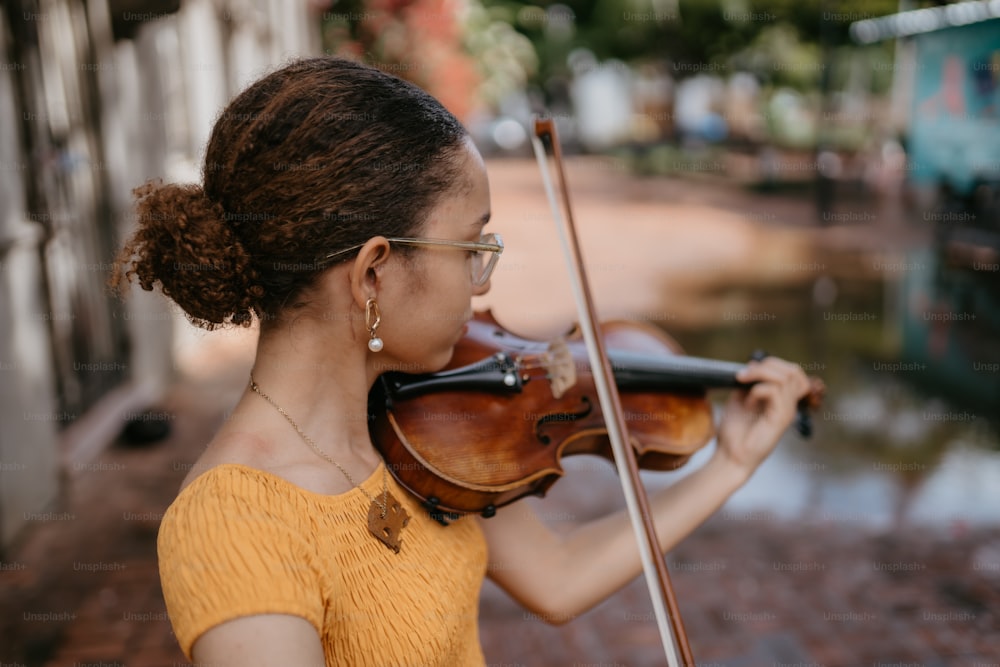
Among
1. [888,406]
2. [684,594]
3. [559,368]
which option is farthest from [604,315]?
[559,368]

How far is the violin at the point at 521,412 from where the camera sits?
1586 mm

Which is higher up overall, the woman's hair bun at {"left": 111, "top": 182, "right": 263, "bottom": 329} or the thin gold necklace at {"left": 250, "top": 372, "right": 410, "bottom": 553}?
the woman's hair bun at {"left": 111, "top": 182, "right": 263, "bottom": 329}

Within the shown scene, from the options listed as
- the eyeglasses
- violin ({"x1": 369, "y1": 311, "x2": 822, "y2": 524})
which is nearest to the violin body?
violin ({"x1": 369, "y1": 311, "x2": 822, "y2": 524})

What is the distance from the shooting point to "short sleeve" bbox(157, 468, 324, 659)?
1073 millimetres

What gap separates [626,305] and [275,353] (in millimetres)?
8462

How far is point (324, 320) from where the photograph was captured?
1.39 m

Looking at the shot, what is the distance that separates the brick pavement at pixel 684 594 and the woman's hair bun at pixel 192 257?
252 cm

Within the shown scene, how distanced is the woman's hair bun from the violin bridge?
2.67 feet

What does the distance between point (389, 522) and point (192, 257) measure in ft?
1.75

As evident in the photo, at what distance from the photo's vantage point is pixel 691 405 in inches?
86.0

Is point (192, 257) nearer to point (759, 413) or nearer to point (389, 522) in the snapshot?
point (389, 522)

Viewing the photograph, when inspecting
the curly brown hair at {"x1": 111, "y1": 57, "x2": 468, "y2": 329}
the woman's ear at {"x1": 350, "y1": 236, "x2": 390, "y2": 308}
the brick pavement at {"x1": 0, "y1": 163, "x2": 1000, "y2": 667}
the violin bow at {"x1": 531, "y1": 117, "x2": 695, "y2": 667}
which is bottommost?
the brick pavement at {"x1": 0, "y1": 163, "x2": 1000, "y2": 667}

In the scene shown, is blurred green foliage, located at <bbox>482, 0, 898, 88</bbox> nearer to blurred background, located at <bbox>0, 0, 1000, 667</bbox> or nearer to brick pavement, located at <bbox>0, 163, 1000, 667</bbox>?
blurred background, located at <bbox>0, 0, 1000, 667</bbox>

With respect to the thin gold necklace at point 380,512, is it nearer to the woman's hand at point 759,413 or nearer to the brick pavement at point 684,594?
the woman's hand at point 759,413
